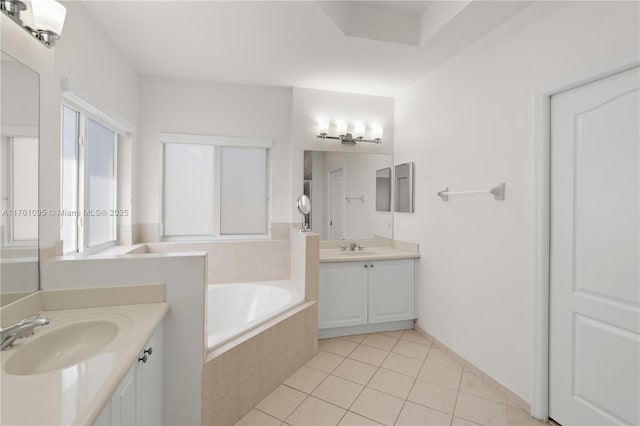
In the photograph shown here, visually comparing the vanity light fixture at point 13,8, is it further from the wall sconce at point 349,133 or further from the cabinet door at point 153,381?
the wall sconce at point 349,133

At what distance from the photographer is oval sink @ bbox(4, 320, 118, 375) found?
1088mm

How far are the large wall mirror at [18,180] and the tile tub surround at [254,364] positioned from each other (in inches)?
37.1

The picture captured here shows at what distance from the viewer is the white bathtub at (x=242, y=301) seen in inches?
114

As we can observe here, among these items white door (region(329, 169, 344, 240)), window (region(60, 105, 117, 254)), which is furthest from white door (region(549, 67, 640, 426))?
window (region(60, 105, 117, 254))

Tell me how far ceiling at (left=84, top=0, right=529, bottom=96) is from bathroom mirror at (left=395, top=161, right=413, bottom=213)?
0.93 m

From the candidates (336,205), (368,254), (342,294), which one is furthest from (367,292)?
(336,205)

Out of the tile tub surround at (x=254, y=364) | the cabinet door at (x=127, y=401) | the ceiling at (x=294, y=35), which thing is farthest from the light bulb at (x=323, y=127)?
the cabinet door at (x=127, y=401)

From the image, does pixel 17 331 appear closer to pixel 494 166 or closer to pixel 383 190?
pixel 494 166

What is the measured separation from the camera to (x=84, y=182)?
89.3 inches

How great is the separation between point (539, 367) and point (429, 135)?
6.73 feet

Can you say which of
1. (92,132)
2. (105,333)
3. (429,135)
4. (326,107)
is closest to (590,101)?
(429,135)

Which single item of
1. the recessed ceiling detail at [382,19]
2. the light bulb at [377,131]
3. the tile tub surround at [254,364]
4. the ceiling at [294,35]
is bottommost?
the tile tub surround at [254,364]

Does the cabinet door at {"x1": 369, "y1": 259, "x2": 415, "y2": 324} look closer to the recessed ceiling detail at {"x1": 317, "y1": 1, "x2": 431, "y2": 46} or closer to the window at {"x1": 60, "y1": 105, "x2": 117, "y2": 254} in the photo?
the recessed ceiling detail at {"x1": 317, "y1": 1, "x2": 431, "y2": 46}

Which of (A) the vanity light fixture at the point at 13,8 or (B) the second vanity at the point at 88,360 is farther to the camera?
(A) the vanity light fixture at the point at 13,8
